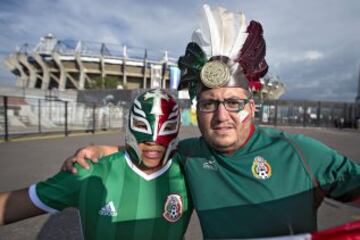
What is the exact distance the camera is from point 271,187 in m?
1.99

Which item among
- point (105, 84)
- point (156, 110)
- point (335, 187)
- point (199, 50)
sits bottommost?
point (335, 187)

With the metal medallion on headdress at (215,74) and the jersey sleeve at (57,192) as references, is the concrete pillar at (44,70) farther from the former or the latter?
the metal medallion on headdress at (215,74)

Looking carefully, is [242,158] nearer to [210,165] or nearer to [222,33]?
[210,165]

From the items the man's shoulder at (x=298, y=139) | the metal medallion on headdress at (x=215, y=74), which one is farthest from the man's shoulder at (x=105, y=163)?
the man's shoulder at (x=298, y=139)

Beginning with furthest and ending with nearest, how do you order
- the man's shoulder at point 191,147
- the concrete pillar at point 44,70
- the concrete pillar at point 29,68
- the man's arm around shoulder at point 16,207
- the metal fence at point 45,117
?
1. the concrete pillar at point 29,68
2. the concrete pillar at point 44,70
3. the metal fence at point 45,117
4. the man's shoulder at point 191,147
5. the man's arm around shoulder at point 16,207

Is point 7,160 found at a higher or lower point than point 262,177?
lower

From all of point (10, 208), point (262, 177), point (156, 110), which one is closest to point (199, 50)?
point (156, 110)

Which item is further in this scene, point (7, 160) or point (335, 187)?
point (7, 160)

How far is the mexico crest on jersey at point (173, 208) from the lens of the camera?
2.17 metres

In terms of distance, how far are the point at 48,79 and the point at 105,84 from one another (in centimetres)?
1236

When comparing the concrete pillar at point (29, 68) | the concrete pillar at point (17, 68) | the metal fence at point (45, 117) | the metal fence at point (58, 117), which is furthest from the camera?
the concrete pillar at point (17, 68)

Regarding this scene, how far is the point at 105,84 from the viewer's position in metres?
61.9

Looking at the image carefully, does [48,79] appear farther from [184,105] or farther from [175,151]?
[175,151]

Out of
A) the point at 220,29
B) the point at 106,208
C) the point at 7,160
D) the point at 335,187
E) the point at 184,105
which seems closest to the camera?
the point at 335,187
